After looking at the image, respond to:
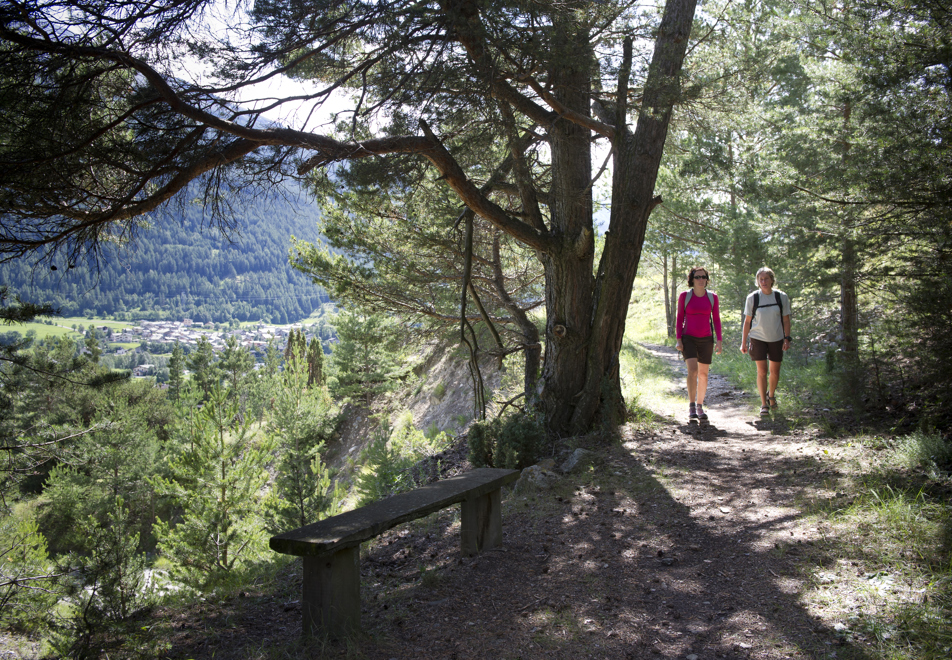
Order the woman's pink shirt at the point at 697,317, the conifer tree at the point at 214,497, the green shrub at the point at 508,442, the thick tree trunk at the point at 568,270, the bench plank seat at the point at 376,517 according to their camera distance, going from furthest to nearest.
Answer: the conifer tree at the point at 214,497
the woman's pink shirt at the point at 697,317
the thick tree trunk at the point at 568,270
the green shrub at the point at 508,442
the bench plank seat at the point at 376,517

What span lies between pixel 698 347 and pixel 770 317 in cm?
111

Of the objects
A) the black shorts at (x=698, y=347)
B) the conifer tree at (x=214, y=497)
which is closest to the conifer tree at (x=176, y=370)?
the conifer tree at (x=214, y=497)

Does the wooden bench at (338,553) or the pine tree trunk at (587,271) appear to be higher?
the pine tree trunk at (587,271)

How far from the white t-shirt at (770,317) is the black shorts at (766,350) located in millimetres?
67

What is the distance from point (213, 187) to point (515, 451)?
12.8 feet

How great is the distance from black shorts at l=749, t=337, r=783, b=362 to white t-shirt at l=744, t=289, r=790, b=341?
67 mm

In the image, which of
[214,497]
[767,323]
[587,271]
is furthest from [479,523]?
[214,497]

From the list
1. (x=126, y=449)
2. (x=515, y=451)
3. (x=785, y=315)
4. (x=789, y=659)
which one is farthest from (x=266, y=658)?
(x=126, y=449)

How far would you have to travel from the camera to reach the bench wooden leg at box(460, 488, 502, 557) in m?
3.89

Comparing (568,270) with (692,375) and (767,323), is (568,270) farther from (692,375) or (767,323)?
(767,323)

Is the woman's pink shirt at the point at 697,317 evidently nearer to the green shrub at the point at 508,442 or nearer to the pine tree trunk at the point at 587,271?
the pine tree trunk at the point at 587,271

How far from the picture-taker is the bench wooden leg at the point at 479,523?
3.89m

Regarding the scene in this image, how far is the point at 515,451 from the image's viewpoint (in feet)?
19.1

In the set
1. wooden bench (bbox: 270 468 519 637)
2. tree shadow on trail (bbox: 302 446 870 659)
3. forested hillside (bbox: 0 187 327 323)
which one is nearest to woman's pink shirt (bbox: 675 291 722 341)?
tree shadow on trail (bbox: 302 446 870 659)
